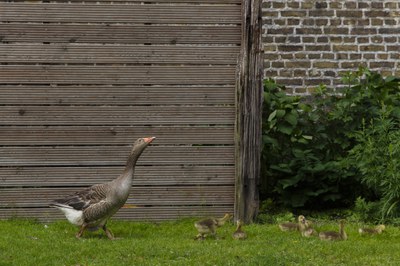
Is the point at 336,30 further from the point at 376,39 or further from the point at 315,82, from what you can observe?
the point at 315,82

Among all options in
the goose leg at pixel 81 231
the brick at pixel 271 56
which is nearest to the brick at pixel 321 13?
the brick at pixel 271 56

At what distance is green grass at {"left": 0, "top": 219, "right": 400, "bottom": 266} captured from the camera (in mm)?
8523

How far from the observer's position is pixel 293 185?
40.9 ft

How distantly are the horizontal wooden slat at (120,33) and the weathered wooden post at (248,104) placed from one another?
0.19 meters

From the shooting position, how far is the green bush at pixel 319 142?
40.7ft

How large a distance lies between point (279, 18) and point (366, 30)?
4.23 feet

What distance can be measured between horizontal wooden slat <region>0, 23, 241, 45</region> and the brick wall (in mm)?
2946

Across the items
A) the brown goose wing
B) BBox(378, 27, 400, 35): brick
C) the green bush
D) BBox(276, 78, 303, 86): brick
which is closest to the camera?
the brown goose wing

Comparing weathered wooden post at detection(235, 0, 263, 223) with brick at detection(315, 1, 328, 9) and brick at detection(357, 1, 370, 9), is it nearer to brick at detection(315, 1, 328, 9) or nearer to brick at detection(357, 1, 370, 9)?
brick at detection(315, 1, 328, 9)

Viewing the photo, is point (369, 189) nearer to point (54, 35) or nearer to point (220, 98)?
point (220, 98)

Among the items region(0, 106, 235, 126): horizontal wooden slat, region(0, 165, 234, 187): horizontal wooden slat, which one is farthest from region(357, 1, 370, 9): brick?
region(0, 165, 234, 187): horizontal wooden slat

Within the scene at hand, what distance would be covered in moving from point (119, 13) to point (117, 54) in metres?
0.47

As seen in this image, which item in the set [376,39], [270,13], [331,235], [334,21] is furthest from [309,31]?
[331,235]

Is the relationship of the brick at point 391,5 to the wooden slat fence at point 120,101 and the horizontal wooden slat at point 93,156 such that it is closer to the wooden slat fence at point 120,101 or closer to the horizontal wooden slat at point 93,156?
the wooden slat fence at point 120,101
